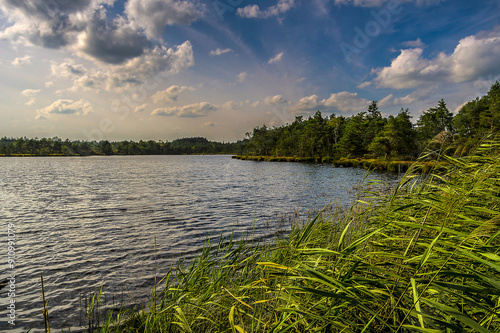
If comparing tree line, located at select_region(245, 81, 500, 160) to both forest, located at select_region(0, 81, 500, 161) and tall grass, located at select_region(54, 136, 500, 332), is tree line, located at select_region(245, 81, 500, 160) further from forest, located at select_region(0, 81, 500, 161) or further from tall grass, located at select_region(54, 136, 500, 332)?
tall grass, located at select_region(54, 136, 500, 332)

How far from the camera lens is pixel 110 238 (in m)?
11.1

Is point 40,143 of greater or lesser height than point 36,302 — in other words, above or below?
above

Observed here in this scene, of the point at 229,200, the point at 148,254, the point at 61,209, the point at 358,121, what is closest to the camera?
the point at 148,254

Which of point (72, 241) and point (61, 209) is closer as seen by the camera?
point (72, 241)

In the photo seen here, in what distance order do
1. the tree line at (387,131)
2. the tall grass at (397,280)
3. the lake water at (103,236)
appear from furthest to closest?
the tree line at (387,131), the lake water at (103,236), the tall grass at (397,280)

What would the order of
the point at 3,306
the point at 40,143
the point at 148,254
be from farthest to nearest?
the point at 40,143 < the point at 148,254 < the point at 3,306

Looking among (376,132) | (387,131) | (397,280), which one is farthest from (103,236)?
(376,132)

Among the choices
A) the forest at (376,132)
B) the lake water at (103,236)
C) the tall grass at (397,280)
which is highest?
the forest at (376,132)

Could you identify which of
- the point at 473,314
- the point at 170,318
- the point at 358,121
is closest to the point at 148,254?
the point at 170,318

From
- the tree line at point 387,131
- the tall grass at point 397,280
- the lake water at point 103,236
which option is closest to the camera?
the tall grass at point 397,280

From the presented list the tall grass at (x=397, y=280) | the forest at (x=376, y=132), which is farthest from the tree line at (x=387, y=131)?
the tall grass at (x=397, y=280)

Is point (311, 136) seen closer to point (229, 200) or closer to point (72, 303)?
point (229, 200)

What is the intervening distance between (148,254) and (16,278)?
397 cm

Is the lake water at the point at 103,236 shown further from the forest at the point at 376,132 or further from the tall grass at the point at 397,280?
the forest at the point at 376,132
